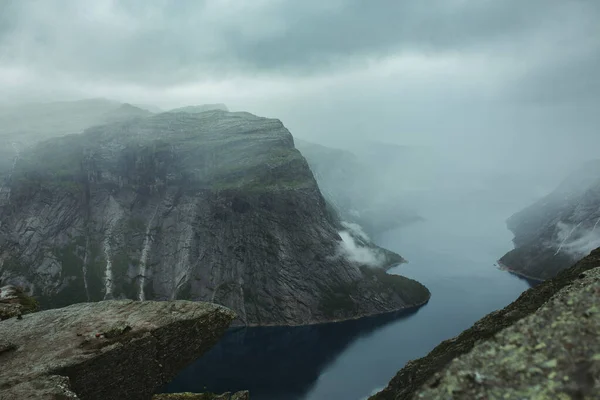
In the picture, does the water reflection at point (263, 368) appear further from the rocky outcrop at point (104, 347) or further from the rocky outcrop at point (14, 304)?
the rocky outcrop at point (104, 347)

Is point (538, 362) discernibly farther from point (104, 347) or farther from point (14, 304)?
point (14, 304)

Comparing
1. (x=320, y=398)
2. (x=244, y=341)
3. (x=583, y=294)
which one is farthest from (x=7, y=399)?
(x=244, y=341)

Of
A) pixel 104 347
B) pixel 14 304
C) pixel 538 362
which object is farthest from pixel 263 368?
pixel 538 362

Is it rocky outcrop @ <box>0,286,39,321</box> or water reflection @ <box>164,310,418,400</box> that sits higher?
rocky outcrop @ <box>0,286,39,321</box>

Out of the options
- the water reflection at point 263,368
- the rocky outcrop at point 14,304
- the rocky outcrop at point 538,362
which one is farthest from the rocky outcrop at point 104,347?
the water reflection at point 263,368

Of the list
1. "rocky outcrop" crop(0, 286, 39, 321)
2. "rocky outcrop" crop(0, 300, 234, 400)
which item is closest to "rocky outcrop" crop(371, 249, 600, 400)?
"rocky outcrop" crop(0, 300, 234, 400)

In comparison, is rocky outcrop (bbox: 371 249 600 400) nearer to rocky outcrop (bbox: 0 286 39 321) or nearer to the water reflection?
rocky outcrop (bbox: 0 286 39 321)
